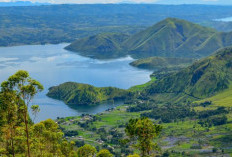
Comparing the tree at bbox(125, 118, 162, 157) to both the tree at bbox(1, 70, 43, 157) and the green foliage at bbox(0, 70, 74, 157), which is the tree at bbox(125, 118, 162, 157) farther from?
the tree at bbox(1, 70, 43, 157)

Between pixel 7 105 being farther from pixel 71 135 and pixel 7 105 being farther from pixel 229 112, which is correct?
pixel 229 112

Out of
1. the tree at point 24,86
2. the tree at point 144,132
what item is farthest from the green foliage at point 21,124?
the tree at point 144,132

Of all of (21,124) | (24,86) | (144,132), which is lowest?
(144,132)

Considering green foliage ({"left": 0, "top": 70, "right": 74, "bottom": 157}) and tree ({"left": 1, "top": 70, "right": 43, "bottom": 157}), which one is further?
green foliage ({"left": 0, "top": 70, "right": 74, "bottom": 157})

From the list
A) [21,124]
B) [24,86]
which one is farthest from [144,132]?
[21,124]

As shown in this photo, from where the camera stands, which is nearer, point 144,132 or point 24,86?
point 24,86

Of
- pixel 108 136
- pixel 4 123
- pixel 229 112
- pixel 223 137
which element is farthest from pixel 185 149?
pixel 4 123

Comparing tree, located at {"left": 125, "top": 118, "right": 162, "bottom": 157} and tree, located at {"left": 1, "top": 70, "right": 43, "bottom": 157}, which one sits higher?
tree, located at {"left": 1, "top": 70, "right": 43, "bottom": 157}

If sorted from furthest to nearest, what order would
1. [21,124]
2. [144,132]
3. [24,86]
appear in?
[21,124] → [144,132] → [24,86]

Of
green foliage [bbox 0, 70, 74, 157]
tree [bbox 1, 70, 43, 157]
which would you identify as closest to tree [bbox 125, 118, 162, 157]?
green foliage [bbox 0, 70, 74, 157]

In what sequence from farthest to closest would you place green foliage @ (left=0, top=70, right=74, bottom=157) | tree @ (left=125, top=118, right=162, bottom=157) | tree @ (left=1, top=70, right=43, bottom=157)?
tree @ (left=125, top=118, right=162, bottom=157), green foliage @ (left=0, top=70, right=74, bottom=157), tree @ (left=1, top=70, right=43, bottom=157)

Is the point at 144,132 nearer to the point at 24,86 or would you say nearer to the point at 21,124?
the point at 24,86
